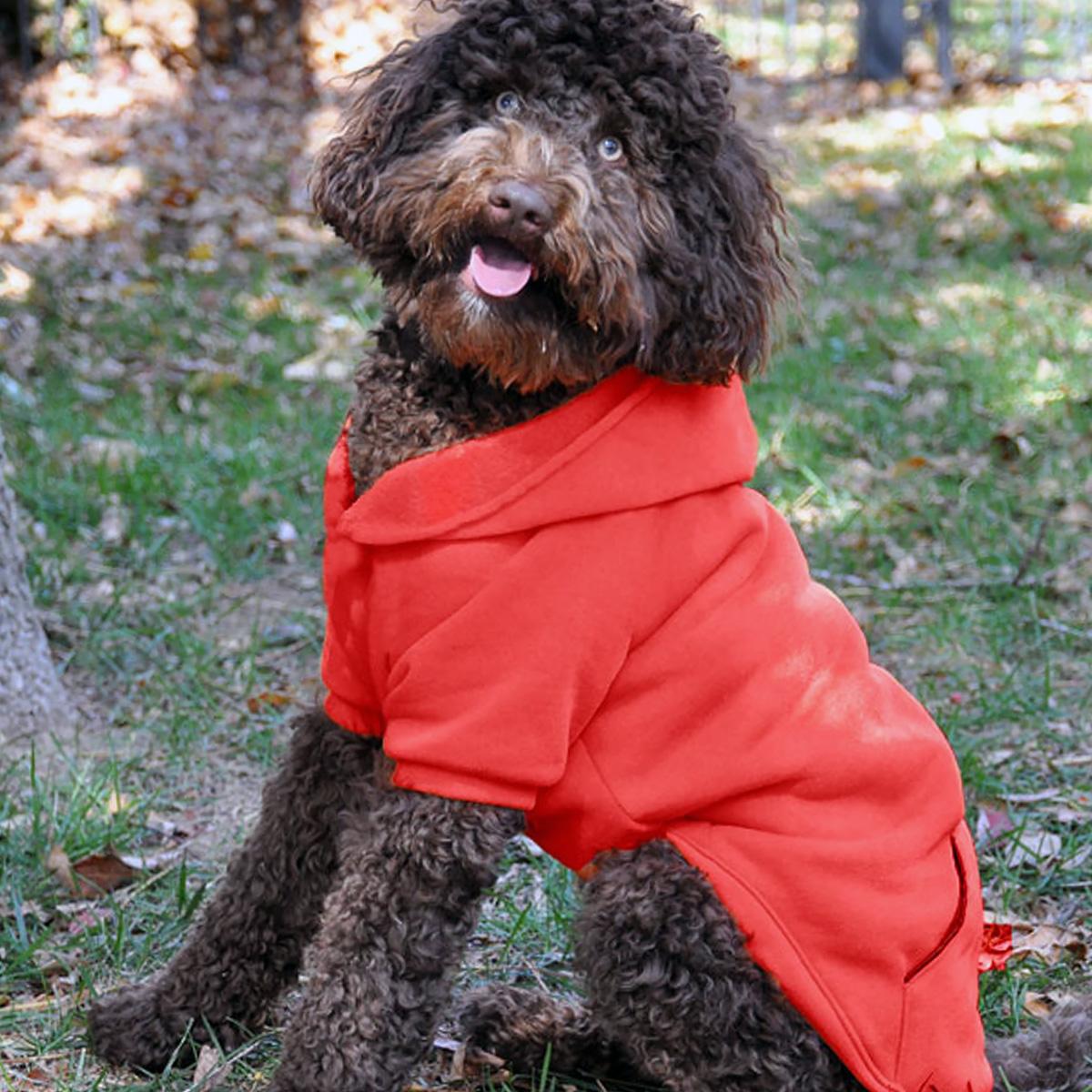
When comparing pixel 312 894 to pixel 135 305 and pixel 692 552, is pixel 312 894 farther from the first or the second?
pixel 135 305

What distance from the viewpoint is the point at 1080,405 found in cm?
572

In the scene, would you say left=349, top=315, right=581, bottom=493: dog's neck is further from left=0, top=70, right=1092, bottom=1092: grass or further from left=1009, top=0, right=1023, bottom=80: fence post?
left=1009, top=0, right=1023, bottom=80: fence post

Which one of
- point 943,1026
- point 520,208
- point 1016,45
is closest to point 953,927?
point 943,1026

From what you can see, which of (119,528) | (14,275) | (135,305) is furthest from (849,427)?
(14,275)

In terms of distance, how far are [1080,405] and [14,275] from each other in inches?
174

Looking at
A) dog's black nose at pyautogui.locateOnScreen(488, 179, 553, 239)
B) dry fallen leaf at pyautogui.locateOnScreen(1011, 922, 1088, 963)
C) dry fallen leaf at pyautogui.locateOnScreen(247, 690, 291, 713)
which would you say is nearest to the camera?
dog's black nose at pyautogui.locateOnScreen(488, 179, 553, 239)

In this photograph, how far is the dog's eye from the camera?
8.18 feet

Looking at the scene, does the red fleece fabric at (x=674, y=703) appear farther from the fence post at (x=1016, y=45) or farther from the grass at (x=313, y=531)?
the fence post at (x=1016, y=45)

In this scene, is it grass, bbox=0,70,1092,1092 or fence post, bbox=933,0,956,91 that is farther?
fence post, bbox=933,0,956,91

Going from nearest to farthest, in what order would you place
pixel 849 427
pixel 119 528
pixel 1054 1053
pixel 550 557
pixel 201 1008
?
pixel 550 557 < pixel 1054 1053 < pixel 201 1008 < pixel 119 528 < pixel 849 427

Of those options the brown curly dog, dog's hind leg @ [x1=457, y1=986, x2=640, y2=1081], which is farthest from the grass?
the brown curly dog

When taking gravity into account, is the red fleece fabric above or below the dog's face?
below

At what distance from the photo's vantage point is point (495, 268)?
8.04 feet

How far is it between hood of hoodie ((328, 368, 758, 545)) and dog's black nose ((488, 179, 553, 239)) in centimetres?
30
